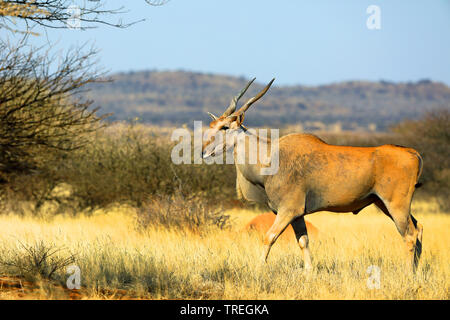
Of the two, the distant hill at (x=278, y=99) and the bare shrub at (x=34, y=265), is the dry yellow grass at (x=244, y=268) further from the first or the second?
the distant hill at (x=278, y=99)

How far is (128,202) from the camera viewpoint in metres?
16.3

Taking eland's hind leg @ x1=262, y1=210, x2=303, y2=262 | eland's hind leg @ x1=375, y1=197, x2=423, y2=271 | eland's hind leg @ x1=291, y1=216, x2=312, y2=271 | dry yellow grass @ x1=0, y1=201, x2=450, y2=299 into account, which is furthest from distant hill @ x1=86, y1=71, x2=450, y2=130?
eland's hind leg @ x1=262, y1=210, x2=303, y2=262

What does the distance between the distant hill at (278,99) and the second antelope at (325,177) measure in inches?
4206

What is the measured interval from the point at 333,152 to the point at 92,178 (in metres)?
10.1

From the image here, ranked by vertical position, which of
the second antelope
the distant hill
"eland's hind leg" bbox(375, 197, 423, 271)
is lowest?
"eland's hind leg" bbox(375, 197, 423, 271)

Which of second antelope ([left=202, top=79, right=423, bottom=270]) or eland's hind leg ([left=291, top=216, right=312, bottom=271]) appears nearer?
second antelope ([left=202, top=79, right=423, bottom=270])

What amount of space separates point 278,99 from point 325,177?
137m

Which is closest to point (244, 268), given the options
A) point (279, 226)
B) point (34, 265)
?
point (279, 226)

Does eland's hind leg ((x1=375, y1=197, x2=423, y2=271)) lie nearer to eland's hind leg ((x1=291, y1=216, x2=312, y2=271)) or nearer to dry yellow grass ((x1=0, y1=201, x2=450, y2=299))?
dry yellow grass ((x1=0, y1=201, x2=450, y2=299))

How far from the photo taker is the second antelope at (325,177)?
7.17 m

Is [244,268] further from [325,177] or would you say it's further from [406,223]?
[406,223]

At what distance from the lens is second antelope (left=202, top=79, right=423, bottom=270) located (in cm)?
717

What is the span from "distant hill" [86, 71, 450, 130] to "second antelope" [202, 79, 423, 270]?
107 m

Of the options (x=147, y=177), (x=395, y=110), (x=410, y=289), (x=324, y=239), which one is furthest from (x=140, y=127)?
(x=395, y=110)
